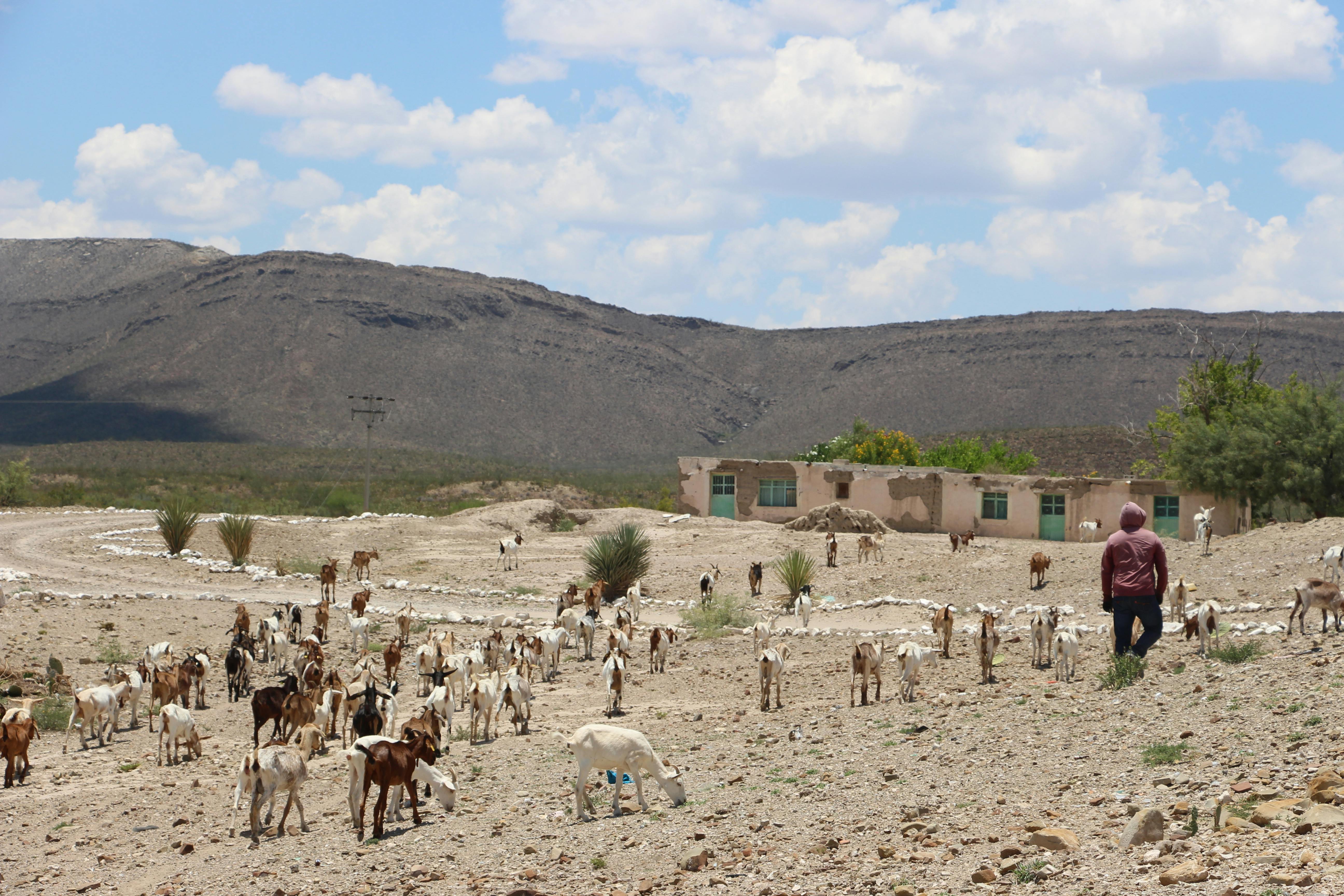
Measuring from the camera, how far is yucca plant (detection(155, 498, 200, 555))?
119 feet

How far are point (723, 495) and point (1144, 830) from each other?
42.2 m

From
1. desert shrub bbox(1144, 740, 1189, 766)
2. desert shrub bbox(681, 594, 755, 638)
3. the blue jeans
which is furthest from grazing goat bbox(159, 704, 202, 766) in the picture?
desert shrub bbox(681, 594, 755, 638)

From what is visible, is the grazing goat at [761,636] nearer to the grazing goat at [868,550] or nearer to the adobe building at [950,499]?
the grazing goat at [868,550]

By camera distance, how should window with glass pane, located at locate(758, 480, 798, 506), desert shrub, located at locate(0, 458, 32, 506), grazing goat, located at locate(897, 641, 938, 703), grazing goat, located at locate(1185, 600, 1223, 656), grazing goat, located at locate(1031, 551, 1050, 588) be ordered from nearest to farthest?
grazing goat, located at locate(897, 641, 938, 703) < grazing goat, located at locate(1185, 600, 1223, 656) < grazing goat, located at locate(1031, 551, 1050, 588) < window with glass pane, located at locate(758, 480, 798, 506) < desert shrub, located at locate(0, 458, 32, 506)

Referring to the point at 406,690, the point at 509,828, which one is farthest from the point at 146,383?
the point at 509,828

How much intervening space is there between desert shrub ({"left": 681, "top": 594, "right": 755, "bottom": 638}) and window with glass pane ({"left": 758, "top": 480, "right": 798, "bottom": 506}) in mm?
21581

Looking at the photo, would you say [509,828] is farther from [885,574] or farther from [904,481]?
[904,481]

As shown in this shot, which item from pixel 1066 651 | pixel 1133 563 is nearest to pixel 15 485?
pixel 1066 651

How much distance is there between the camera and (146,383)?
133 metres

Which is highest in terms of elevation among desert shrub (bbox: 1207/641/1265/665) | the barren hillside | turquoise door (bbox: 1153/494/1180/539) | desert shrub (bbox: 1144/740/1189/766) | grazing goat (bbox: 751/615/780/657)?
the barren hillside

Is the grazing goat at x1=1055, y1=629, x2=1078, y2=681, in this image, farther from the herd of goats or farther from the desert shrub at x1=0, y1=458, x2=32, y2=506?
the desert shrub at x1=0, y1=458, x2=32, y2=506

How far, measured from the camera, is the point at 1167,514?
4541 centimetres

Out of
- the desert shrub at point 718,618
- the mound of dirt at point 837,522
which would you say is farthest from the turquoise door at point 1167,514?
the desert shrub at point 718,618

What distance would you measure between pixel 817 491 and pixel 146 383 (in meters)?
104
